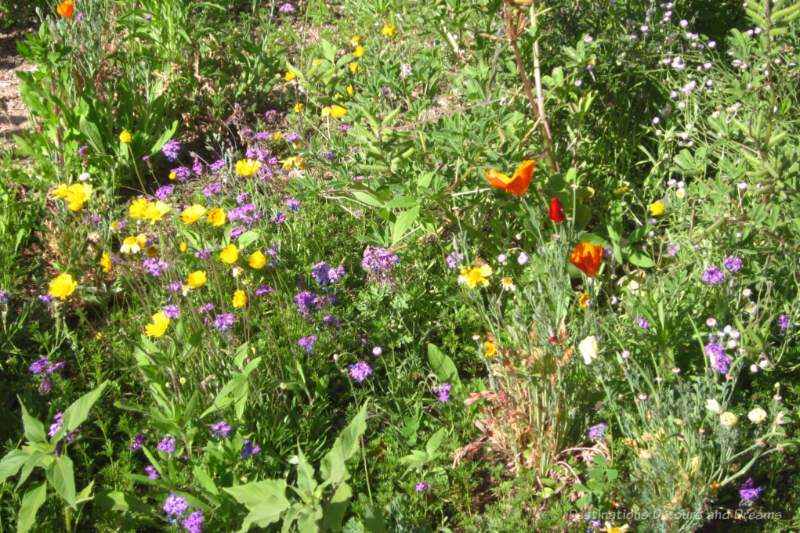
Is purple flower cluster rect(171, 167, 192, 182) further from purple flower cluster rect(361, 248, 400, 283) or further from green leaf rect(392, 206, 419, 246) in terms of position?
green leaf rect(392, 206, 419, 246)

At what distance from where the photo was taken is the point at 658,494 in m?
1.92

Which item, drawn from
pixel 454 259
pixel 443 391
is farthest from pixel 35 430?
pixel 454 259

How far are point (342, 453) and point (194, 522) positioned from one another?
49cm

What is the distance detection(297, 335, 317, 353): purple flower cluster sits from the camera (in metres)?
2.43

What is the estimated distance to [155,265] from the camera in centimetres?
271

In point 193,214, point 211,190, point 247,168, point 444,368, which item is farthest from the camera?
point 211,190

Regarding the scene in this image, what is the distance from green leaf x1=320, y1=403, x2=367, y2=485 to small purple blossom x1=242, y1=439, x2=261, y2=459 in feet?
0.96

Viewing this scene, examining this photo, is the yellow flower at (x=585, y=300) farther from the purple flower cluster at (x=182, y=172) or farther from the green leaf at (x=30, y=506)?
the purple flower cluster at (x=182, y=172)

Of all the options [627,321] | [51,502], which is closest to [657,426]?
[627,321]

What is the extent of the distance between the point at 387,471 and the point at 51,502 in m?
1.13

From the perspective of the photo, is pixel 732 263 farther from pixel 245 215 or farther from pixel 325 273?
pixel 245 215

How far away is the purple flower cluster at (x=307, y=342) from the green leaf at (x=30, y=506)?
3.07 ft

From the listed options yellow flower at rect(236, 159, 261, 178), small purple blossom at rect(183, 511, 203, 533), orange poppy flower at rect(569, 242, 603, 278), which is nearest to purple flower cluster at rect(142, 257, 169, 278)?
yellow flower at rect(236, 159, 261, 178)

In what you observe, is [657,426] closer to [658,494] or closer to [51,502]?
[658,494]
